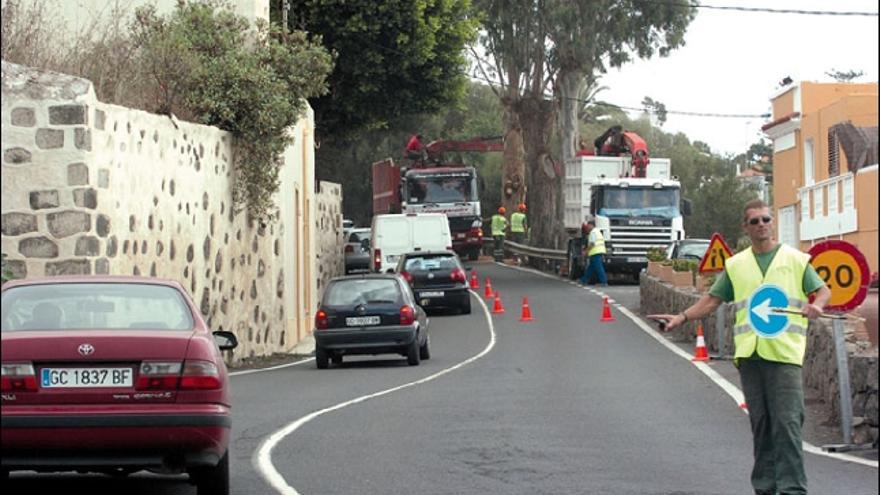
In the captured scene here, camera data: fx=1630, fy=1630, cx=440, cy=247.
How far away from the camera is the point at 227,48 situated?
1073 inches

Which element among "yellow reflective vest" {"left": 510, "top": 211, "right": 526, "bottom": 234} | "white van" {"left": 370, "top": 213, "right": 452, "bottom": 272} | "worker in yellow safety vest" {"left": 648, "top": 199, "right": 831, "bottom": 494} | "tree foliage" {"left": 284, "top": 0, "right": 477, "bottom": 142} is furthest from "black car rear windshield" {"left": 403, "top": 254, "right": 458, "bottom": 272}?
"worker in yellow safety vest" {"left": 648, "top": 199, "right": 831, "bottom": 494}

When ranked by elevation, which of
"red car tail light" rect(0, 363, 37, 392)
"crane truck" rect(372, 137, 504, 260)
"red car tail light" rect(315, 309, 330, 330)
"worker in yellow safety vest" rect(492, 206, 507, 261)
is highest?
"crane truck" rect(372, 137, 504, 260)

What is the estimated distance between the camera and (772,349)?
9562 millimetres

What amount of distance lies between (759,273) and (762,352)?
488 millimetres

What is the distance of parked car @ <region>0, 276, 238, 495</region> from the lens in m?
9.52

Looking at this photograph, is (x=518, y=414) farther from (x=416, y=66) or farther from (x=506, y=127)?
(x=506, y=127)

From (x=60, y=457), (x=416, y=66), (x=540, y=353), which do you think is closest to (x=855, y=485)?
(x=60, y=457)

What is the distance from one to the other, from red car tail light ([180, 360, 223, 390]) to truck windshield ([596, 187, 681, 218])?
36.4m

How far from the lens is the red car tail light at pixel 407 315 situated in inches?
989

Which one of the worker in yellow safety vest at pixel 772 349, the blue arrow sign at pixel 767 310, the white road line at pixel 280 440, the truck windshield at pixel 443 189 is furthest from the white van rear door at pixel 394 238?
the blue arrow sign at pixel 767 310

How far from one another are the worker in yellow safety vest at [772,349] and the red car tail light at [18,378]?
376cm

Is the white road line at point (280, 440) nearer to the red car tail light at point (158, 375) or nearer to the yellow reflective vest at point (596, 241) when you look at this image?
the red car tail light at point (158, 375)

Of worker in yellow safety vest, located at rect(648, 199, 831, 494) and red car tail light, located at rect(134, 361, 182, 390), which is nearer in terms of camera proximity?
worker in yellow safety vest, located at rect(648, 199, 831, 494)

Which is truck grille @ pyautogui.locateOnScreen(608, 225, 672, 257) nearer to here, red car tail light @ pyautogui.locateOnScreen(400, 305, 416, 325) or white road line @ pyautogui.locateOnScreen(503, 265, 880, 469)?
white road line @ pyautogui.locateOnScreen(503, 265, 880, 469)
